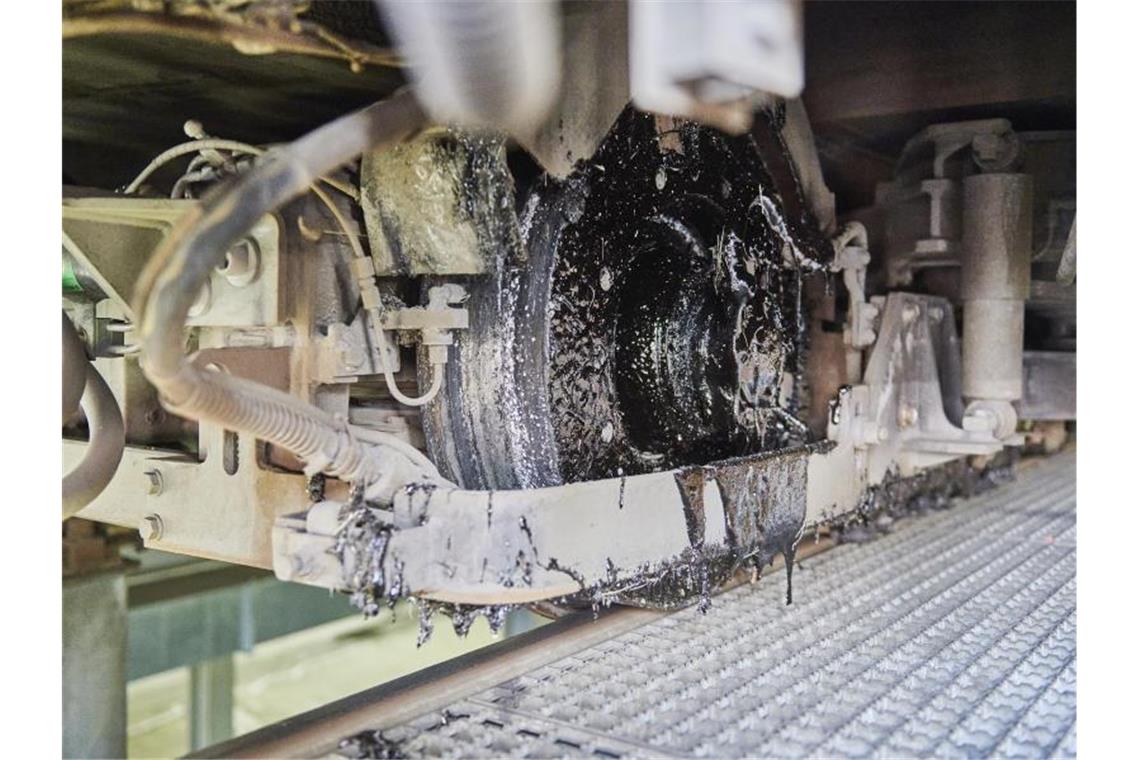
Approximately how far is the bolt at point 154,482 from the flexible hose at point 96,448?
A: 0.08 metres

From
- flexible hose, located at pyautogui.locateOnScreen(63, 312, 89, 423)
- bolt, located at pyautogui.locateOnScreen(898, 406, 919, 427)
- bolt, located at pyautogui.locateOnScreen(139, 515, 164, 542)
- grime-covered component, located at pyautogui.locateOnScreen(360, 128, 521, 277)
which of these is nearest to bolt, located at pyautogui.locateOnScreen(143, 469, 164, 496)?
bolt, located at pyautogui.locateOnScreen(139, 515, 164, 542)

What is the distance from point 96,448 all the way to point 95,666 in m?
2.60

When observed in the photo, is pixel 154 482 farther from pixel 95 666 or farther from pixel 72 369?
pixel 95 666

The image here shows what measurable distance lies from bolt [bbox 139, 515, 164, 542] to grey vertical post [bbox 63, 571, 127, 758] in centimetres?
221

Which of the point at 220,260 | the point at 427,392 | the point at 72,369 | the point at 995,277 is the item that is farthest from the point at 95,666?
→ the point at 995,277

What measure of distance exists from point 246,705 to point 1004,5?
7.59 metres

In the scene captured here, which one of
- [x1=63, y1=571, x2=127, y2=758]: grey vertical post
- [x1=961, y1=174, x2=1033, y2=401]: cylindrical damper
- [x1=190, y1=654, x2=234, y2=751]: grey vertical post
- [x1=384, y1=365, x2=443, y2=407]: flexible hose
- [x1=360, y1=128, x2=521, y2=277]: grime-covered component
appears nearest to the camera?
[x1=360, y1=128, x2=521, y2=277]: grime-covered component

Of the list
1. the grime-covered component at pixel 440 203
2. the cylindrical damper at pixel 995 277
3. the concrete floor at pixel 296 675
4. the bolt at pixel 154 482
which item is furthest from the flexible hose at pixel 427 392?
the concrete floor at pixel 296 675

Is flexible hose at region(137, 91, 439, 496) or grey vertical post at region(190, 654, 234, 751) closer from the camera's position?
flexible hose at region(137, 91, 439, 496)

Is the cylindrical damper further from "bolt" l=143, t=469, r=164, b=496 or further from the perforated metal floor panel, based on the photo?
"bolt" l=143, t=469, r=164, b=496

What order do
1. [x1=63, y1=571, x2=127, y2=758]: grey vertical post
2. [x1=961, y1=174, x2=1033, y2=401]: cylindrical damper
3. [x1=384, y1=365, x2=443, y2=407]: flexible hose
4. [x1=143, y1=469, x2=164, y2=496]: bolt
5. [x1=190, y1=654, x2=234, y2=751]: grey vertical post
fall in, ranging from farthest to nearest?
[x1=190, y1=654, x2=234, y2=751]: grey vertical post < [x1=63, y1=571, x2=127, y2=758]: grey vertical post < [x1=961, y1=174, x2=1033, y2=401]: cylindrical damper < [x1=143, y1=469, x2=164, y2=496]: bolt < [x1=384, y1=365, x2=443, y2=407]: flexible hose

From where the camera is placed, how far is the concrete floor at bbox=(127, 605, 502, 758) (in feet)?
25.8

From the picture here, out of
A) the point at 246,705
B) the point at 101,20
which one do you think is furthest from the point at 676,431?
the point at 246,705

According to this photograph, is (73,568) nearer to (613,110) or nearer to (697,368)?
(697,368)
